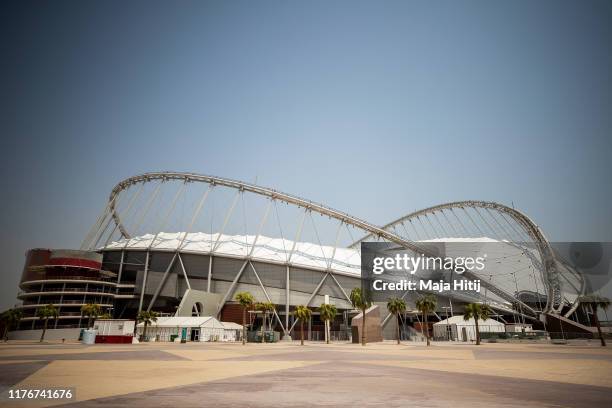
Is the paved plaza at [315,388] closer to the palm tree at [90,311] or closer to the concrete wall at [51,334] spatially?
the palm tree at [90,311]

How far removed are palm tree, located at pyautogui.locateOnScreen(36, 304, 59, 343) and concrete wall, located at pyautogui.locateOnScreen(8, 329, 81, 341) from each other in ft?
4.29

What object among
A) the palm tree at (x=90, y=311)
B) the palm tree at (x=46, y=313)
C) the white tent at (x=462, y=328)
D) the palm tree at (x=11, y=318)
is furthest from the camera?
the white tent at (x=462, y=328)

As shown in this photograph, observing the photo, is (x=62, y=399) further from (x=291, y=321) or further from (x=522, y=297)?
(x=522, y=297)

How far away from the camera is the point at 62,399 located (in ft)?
34.7

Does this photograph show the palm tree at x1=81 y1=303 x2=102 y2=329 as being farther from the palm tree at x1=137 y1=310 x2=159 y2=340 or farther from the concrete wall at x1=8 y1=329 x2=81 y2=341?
the palm tree at x1=137 y1=310 x2=159 y2=340

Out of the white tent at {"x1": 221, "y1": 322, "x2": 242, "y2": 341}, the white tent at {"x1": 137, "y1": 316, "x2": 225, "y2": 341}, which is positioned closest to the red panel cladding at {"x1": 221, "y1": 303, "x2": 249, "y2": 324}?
the white tent at {"x1": 221, "y1": 322, "x2": 242, "y2": 341}

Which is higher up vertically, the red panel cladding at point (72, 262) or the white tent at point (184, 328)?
the red panel cladding at point (72, 262)

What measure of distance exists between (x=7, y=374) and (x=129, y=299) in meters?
77.2

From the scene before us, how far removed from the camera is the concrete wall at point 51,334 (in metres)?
69.8

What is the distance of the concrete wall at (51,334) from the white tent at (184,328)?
14.7 metres

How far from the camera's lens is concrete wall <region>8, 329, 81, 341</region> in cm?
6981

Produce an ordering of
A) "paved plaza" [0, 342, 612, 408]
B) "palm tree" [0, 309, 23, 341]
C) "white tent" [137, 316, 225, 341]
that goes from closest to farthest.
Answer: "paved plaza" [0, 342, 612, 408]
"white tent" [137, 316, 225, 341]
"palm tree" [0, 309, 23, 341]

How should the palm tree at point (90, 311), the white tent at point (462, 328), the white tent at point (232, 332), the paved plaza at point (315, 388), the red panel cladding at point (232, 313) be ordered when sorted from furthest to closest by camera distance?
the red panel cladding at point (232, 313)
the white tent at point (462, 328)
the white tent at point (232, 332)
the palm tree at point (90, 311)
the paved plaza at point (315, 388)

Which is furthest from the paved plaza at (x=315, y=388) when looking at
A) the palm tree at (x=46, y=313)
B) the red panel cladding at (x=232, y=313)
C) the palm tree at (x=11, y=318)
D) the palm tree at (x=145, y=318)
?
the palm tree at (x=11, y=318)
